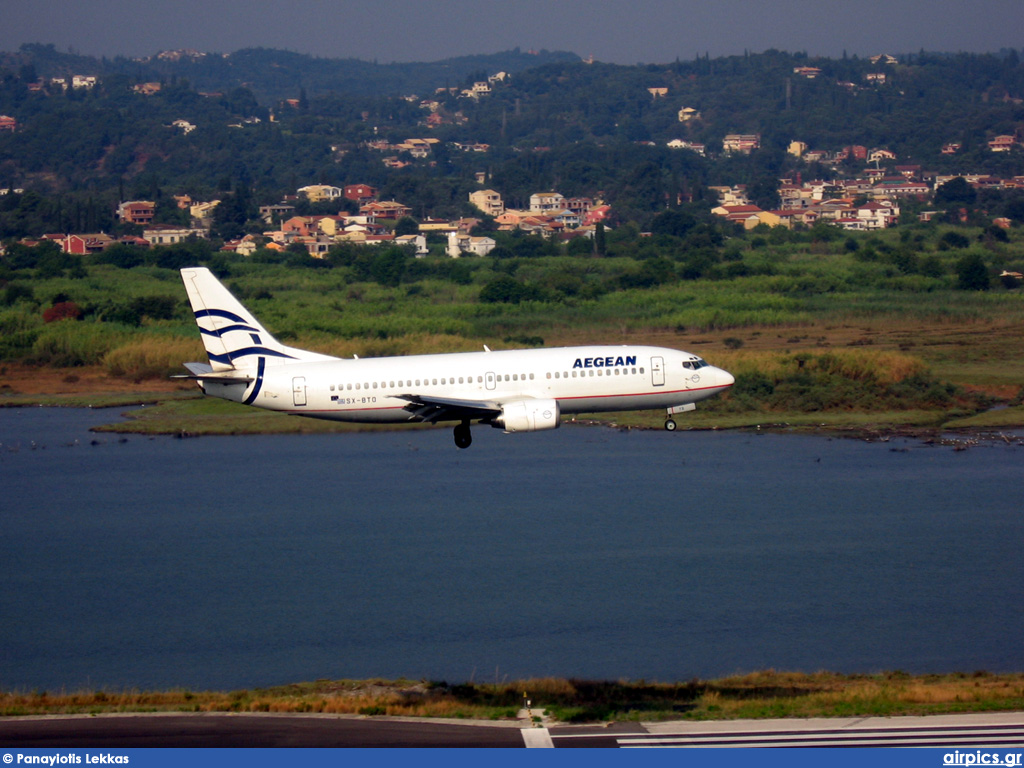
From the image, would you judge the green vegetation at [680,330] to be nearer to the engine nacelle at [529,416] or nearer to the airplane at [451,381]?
the airplane at [451,381]

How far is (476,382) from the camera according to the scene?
187ft

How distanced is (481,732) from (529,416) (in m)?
13.3

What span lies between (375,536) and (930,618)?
4156 cm

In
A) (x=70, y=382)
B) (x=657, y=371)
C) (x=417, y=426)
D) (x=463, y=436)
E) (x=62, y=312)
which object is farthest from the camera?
(x=62, y=312)

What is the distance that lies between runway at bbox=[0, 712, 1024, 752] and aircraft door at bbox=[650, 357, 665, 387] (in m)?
15.0

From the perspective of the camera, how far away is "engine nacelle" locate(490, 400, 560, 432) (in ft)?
182

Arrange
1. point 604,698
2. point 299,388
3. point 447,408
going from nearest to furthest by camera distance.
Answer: point 447,408, point 299,388, point 604,698

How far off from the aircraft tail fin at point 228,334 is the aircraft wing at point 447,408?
6.32 meters

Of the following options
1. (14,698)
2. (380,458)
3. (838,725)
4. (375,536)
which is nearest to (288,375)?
(14,698)

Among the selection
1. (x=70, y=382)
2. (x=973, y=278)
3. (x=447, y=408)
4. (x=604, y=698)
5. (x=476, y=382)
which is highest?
(x=476, y=382)

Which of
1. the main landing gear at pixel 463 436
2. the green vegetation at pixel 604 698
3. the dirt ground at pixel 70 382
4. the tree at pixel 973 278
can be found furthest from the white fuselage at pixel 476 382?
the tree at pixel 973 278

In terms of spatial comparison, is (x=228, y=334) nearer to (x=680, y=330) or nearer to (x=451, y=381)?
(x=451, y=381)

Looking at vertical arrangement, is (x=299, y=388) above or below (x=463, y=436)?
above

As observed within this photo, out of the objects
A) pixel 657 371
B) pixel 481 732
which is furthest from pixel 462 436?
pixel 481 732
